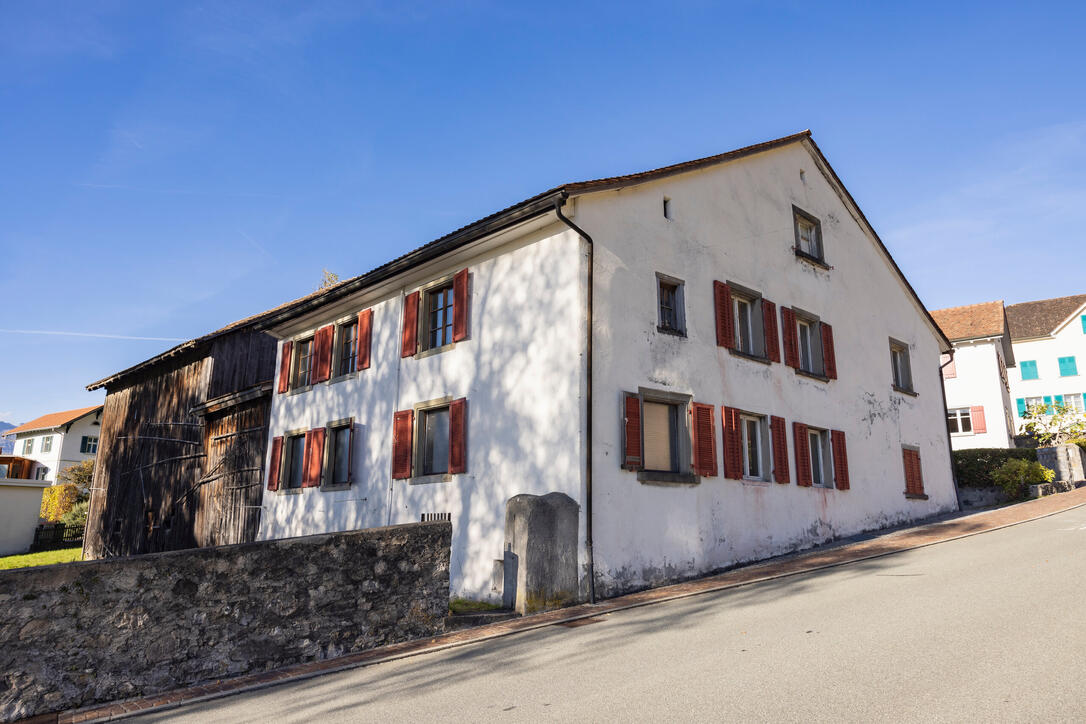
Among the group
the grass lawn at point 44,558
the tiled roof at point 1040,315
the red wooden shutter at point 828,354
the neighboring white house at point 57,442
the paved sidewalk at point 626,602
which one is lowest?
the grass lawn at point 44,558

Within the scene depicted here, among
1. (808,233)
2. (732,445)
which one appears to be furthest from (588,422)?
(808,233)

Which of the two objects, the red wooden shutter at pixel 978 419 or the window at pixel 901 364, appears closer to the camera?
the window at pixel 901 364

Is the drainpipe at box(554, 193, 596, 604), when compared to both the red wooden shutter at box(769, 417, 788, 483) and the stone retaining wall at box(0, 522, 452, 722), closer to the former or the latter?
the stone retaining wall at box(0, 522, 452, 722)

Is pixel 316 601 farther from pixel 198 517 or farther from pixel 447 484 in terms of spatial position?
pixel 198 517

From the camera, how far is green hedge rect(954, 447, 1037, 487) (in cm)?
2272

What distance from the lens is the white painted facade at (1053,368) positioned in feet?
140

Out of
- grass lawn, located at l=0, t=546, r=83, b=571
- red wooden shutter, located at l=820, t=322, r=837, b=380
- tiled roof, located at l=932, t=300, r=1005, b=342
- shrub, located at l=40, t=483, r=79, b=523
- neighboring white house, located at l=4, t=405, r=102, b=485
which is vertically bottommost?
grass lawn, located at l=0, t=546, r=83, b=571

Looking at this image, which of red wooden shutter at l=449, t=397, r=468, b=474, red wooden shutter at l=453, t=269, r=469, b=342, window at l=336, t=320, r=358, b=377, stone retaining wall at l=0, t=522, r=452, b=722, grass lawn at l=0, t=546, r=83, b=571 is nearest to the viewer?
stone retaining wall at l=0, t=522, r=452, b=722

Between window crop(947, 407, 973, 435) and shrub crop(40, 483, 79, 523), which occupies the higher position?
window crop(947, 407, 973, 435)

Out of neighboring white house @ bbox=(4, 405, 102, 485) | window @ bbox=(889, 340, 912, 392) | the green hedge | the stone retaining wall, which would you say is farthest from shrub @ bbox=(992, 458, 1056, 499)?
neighboring white house @ bbox=(4, 405, 102, 485)

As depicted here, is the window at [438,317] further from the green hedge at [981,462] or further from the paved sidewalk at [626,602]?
the green hedge at [981,462]

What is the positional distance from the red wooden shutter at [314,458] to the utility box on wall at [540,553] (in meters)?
7.63

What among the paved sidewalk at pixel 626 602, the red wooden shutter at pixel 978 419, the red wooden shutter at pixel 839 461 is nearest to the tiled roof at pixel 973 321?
the red wooden shutter at pixel 978 419

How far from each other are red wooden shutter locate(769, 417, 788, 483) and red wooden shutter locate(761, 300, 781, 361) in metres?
1.35
